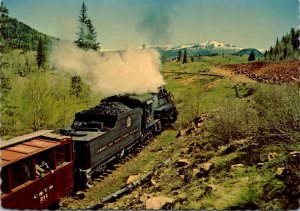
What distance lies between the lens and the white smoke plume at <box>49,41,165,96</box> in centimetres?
2084

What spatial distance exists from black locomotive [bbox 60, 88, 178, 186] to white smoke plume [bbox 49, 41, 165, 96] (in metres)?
1.72

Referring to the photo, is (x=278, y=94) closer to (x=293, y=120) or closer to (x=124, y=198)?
(x=293, y=120)

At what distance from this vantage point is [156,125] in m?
21.0

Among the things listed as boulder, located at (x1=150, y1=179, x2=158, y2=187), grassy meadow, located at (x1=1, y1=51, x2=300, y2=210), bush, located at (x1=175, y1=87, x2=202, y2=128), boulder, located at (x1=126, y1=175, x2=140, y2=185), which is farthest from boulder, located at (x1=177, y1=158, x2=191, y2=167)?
bush, located at (x1=175, y1=87, x2=202, y2=128)

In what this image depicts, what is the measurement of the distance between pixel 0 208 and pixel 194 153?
8446 mm

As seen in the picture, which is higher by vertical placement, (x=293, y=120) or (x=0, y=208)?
(x=293, y=120)

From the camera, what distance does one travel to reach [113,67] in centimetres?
2192

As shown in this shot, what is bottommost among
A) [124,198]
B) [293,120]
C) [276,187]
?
[124,198]

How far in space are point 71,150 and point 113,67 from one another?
11.1 m

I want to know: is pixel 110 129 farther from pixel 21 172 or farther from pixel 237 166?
pixel 237 166

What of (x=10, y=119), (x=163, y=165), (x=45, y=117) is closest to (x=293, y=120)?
(x=163, y=165)

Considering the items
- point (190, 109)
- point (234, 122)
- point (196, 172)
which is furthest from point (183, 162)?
point (190, 109)

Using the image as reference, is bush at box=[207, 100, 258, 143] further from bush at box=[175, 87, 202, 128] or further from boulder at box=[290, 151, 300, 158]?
bush at box=[175, 87, 202, 128]

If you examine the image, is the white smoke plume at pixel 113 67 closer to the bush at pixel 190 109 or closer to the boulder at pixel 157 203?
the bush at pixel 190 109
